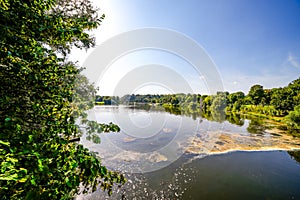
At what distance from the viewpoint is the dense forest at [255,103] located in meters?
32.1

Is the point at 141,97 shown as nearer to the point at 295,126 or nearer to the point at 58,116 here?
the point at 295,126

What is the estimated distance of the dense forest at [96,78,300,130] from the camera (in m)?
32.1

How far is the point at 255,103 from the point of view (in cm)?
5616

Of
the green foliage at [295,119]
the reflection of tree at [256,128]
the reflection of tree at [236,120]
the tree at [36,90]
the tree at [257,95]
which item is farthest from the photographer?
the tree at [257,95]

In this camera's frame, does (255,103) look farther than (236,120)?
Yes

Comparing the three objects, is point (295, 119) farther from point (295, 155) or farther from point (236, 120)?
point (295, 155)

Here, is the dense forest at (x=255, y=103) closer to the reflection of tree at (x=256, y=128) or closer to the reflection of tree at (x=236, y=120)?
the reflection of tree at (x=256, y=128)

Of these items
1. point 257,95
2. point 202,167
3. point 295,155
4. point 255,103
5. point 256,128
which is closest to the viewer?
point 202,167

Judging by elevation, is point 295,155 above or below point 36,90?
below

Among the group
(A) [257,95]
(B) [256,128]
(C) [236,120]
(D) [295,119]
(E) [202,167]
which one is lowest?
(E) [202,167]

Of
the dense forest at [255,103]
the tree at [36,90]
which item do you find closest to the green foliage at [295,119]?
the dense forest at [255,103]

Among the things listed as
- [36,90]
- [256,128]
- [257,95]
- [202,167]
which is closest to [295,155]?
[202,167]

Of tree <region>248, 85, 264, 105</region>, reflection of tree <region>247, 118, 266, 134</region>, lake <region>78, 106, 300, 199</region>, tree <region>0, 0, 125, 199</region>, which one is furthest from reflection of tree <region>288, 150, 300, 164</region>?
tree <region>248, 85, 264, 105</region>

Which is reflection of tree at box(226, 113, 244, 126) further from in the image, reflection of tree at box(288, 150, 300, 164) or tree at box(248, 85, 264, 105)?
tree at box(248, 85, 264, 105)
